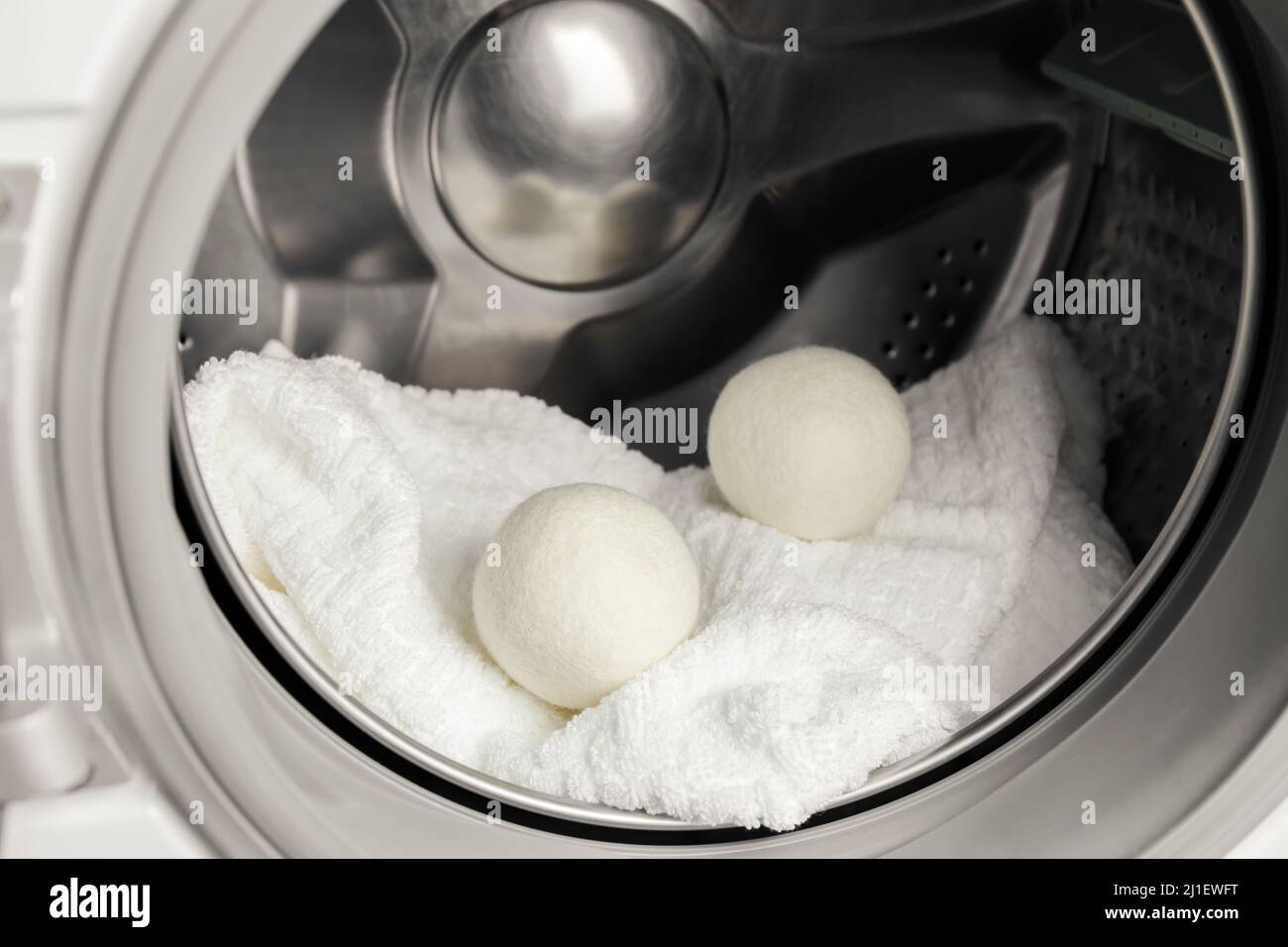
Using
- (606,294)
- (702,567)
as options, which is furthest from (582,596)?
(606,294)

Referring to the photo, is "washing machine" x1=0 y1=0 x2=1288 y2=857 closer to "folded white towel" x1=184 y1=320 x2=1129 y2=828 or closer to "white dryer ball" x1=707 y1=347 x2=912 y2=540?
"folded white towel" x1=184 y1=320 x2=1129 y2=828

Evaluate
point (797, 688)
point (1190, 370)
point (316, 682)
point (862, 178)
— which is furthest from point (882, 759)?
point (862, 178)

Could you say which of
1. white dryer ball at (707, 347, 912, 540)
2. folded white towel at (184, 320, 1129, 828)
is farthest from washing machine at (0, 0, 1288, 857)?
white dryer ball at (707, 347, 912, 540)

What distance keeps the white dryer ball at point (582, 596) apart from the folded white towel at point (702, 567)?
0.05ft

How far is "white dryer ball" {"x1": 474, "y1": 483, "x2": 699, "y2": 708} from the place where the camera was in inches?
26.5

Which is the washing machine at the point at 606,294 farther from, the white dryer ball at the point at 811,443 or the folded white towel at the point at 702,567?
the white dryer ball at the point at 811,443

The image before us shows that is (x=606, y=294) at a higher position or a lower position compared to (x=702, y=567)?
higher

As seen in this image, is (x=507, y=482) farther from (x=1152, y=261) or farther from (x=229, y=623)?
(x=1152, y=261)

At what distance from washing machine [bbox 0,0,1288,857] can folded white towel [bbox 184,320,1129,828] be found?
1.8 inches

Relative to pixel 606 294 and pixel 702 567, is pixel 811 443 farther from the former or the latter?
pixel 606 294

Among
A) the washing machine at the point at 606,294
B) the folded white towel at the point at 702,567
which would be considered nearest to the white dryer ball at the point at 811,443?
the folded white towel at the point at 702,567

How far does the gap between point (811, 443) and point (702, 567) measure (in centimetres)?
12

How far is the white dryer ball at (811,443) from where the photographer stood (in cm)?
77

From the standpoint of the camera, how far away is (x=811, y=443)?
0.77 m
